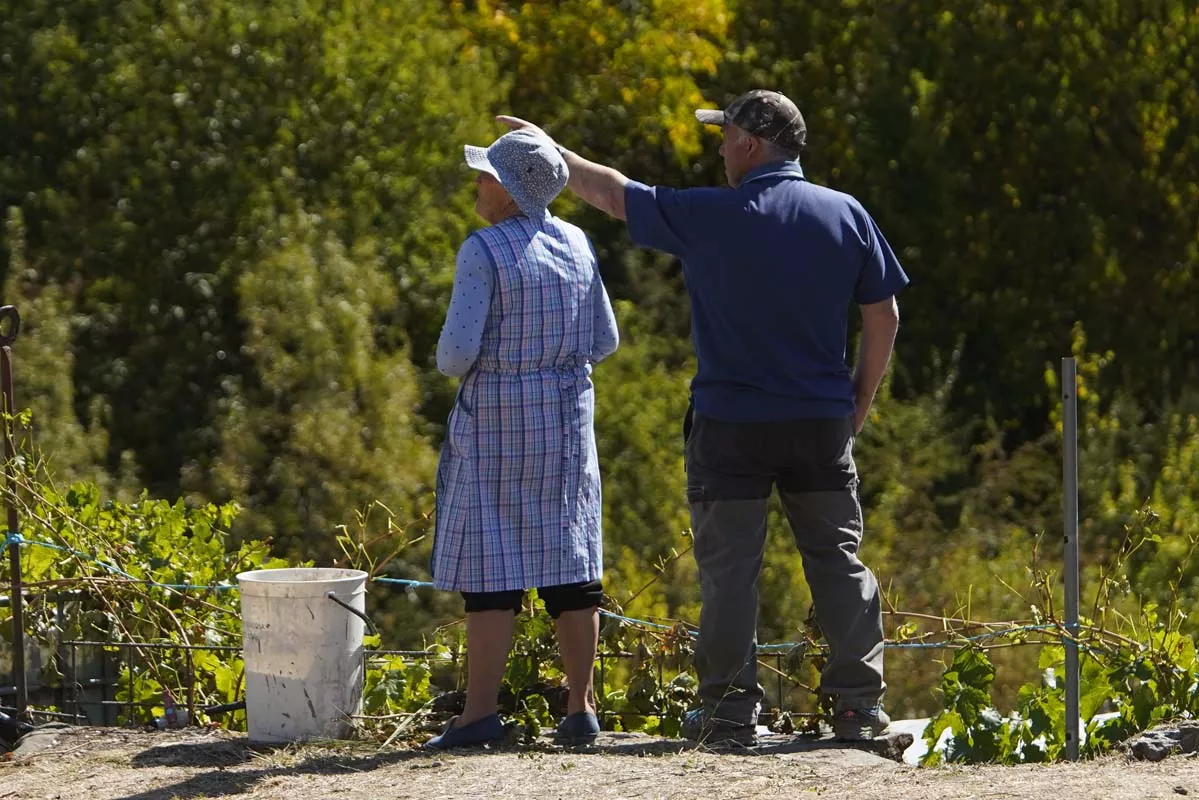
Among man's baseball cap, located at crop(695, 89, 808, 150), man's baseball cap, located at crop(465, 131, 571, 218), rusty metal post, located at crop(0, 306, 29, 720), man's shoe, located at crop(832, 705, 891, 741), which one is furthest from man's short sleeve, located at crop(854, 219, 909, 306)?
rusty metal post, located at crop(0, 306, 29, 720)

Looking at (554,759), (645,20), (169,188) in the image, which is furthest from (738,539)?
(645,20)

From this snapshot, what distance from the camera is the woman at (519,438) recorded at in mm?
4246

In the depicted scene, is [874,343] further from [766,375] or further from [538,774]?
[538,774]

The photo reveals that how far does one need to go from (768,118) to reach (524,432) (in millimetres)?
906

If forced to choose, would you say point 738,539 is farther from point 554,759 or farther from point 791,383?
point 554,759

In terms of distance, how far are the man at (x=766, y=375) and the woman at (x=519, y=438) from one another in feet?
0.53

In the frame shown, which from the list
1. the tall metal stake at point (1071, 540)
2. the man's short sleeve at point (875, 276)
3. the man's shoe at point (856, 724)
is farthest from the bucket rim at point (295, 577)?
the tall metal stake at point (1071, 540)

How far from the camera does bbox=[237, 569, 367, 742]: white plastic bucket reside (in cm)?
448

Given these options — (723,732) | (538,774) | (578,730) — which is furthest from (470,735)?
(723,732)

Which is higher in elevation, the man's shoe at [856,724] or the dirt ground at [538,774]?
the man's shoe at [856,724]

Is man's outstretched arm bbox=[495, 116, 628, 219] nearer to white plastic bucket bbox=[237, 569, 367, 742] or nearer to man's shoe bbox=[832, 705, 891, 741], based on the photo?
white plastic bucket bbox=[237, 569, 367, 742]

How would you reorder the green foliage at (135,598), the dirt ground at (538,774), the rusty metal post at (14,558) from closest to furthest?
the dirt ground at (538,774) → the rusty metal post at (14,558) → the green foliage at (135,598)

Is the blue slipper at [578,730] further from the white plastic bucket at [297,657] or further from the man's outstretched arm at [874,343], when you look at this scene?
the man's outstretched arm at [874,343]

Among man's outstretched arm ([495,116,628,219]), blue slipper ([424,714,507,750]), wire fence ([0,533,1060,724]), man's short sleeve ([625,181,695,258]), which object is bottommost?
blue slipper ([424,714,507,750])
